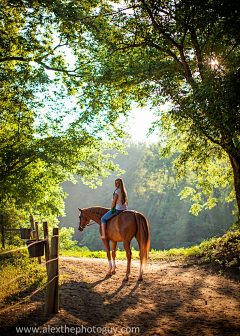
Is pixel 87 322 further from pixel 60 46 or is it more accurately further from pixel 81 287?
pixel 60 46

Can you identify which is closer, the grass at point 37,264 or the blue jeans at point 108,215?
the grass at point 37,264

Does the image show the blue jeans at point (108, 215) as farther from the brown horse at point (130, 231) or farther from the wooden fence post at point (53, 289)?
the wooden fence post at point (53, 289)

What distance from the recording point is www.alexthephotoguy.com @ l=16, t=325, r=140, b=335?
3.22 meters

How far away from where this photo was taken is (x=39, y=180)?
12.6 m

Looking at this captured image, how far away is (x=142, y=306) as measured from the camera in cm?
500

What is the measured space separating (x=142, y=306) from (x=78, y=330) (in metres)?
1.94

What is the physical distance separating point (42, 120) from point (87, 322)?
1065 cm

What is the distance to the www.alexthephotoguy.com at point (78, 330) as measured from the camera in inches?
127

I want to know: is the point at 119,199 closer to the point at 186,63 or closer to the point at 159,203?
the point at 186,63

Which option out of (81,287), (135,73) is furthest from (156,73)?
(81,287)

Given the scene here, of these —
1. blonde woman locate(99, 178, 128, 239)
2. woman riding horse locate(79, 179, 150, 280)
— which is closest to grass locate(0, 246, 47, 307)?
woman riding horse locate(79, 179, 150, 280)

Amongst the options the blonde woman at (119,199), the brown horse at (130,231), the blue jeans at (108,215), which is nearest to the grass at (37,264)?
the blue jeans at (108,215)

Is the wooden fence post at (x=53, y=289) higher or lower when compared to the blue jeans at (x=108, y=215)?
lower

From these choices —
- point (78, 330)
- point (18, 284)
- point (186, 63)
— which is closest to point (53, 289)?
point (78, 330)
